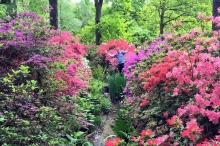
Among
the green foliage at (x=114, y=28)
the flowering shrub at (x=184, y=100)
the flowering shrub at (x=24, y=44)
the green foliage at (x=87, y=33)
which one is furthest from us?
the green foliage at (x=87, y=33)

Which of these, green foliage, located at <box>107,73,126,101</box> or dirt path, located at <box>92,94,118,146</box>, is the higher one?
green foliage, located at <box>107,73,126,101</box>

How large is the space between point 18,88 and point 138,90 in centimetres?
263

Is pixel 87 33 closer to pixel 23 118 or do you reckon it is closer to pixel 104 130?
pixel 104 130

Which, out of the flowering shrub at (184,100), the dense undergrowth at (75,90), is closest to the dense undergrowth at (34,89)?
the dense undergrowth at (75,90)

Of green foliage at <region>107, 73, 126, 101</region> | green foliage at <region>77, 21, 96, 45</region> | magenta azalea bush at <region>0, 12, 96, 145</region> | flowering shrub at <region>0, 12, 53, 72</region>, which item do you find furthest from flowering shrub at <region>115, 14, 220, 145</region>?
green foliage at <region>77, 21, 96, 45</region>

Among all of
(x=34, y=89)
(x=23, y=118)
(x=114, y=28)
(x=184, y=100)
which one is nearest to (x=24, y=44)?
(x=34, y=89)

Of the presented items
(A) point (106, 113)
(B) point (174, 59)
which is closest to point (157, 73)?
(B) point (174, 59)

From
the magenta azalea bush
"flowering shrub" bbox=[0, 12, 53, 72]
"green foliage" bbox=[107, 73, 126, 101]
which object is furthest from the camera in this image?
"green foliage" bbox=[107, 73, 126, 101]

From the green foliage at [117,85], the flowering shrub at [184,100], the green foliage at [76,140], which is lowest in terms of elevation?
the green foliage at [76,140]

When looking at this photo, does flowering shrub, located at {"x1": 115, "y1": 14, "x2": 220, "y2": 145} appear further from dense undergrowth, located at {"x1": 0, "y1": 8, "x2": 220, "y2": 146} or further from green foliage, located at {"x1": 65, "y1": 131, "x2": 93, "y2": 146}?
green foliage, located at {"x1": 65, "y1": 131, "x2": 93, "y2": 146}

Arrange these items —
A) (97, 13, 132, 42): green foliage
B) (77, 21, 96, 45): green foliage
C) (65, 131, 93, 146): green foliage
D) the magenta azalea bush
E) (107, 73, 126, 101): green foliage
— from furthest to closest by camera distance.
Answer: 1. (77, 21, 96, 45): green foliage
2. (97, 13, 132, 42): green foliage
3. (107, 73, 126, 101): green foliage
4. (65, 131, 93, 146): green foliage
5. the magenta azalea bush

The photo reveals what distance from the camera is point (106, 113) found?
7.75 m

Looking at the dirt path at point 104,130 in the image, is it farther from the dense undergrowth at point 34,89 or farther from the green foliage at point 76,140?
the green foliage at point 76,140

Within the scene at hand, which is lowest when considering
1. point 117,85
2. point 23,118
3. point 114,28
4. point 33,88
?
point 117,85
